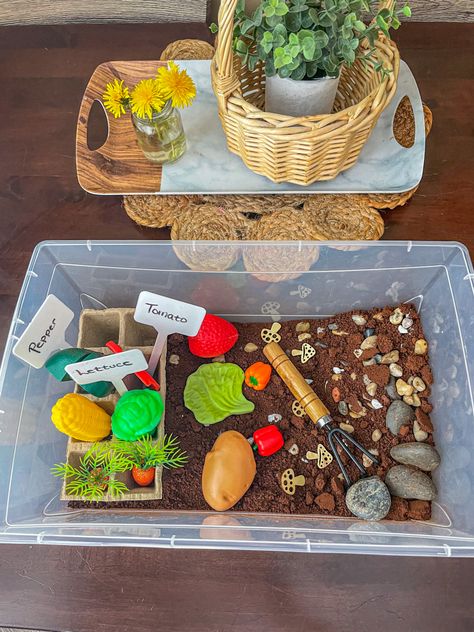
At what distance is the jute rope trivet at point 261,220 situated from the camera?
764 mm

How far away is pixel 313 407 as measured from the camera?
29.0 inches

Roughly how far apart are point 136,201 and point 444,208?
0.49 m

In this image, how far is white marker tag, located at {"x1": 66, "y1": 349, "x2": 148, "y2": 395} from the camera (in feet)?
2.01

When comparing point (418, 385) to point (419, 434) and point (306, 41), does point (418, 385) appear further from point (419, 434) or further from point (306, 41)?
point (306, 41)

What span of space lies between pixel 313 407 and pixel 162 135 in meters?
0.45

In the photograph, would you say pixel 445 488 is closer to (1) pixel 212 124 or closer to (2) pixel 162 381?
(2) pixel 162 381

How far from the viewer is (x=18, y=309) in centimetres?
71

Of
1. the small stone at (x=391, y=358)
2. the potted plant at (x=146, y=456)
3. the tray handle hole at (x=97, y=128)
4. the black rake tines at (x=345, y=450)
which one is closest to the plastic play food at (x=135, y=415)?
the potted plant at (x=146, y=456)

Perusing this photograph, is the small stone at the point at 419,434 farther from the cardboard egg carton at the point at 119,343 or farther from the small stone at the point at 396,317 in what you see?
the cardboard egg carton at the point at 119,343

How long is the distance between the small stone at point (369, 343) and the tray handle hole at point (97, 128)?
1.77 feet

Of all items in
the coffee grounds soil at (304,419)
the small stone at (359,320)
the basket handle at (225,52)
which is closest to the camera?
the basket handle at (225,52)

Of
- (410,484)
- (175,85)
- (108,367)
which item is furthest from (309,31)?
(410,484)

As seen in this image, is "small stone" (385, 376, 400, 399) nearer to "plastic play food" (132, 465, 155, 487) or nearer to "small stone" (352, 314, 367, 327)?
"small stone" (352, 314, 367, 327)

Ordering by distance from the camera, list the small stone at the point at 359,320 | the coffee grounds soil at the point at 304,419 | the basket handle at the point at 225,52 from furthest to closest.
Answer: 1. the small stone at the point at 359,320
2. the coffee grounds soil at the point at 304,419
3. the basket handle at the point at 225,52
